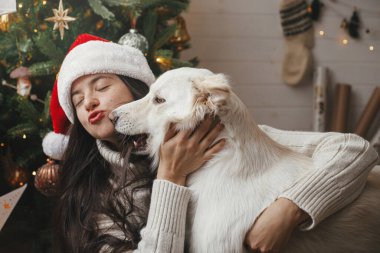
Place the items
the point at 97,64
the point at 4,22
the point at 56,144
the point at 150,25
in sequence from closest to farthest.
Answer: the point at 97,64, the point at 56,144, the point at 4,22, the point at 150,25

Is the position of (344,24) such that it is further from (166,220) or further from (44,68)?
(166,220)

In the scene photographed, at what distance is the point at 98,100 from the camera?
4.70 feet

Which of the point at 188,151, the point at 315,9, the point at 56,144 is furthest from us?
the point at 315,9

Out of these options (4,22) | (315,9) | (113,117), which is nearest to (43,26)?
(4,22)

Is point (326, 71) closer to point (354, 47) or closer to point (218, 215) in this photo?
point (354, 47)

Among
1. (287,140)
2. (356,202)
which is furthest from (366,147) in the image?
(287,140)

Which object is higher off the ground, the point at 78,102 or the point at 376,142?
the point at 78,102

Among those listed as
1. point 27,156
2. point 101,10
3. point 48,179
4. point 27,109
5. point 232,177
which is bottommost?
point 27,156

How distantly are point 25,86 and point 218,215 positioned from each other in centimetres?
138

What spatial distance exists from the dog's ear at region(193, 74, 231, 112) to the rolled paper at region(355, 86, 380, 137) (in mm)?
2621

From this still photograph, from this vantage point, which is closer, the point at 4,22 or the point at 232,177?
the point at 232,177

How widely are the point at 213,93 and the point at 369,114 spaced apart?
2.70m

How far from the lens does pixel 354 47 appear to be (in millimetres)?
3682

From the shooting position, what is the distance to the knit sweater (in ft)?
3.86
